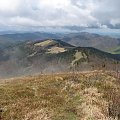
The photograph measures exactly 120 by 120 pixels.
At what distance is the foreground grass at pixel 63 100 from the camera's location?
31844mm

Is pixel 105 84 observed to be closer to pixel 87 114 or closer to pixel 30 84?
pixel 30 84

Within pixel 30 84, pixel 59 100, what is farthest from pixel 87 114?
pixel 30 84

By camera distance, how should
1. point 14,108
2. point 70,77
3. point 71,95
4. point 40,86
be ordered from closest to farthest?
point 14,108 < point 71,95 < point 40,86 < point 70,77

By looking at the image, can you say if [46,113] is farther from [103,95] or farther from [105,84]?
[105,84]

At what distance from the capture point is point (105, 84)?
4953cm

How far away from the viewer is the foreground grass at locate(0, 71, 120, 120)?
31844 millimetres

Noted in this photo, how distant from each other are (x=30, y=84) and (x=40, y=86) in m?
2.67

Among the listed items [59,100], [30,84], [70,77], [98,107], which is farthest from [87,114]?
[70,77]

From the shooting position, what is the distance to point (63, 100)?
38062 mm

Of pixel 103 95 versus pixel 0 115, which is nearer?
pixel 0 115

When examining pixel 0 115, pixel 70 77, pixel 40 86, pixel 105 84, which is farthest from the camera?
pixel 70 77

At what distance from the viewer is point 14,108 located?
33750 mm

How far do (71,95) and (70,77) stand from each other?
44.1 feet

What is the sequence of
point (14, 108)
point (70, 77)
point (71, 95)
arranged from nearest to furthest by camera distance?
point (14, 108) < point (71, 95) < point (70, 77)
